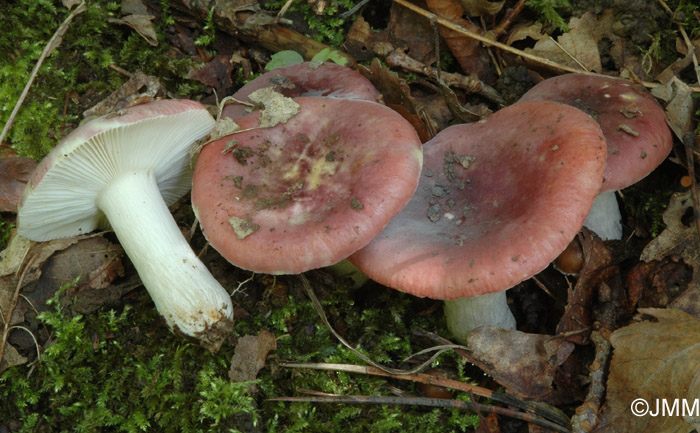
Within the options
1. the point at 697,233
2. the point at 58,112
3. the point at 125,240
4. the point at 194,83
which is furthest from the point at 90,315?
the point at 697,233

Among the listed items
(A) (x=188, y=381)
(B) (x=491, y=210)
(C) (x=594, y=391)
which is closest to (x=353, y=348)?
(A) (x=188, y=381)

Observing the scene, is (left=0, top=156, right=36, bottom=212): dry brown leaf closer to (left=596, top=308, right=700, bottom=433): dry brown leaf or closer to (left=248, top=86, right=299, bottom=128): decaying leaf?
(left=248, top=86, right=299, bottom=128): decaying leaf

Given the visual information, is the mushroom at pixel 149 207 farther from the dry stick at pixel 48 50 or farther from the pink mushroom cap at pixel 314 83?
the dry stick at pixel 48 50

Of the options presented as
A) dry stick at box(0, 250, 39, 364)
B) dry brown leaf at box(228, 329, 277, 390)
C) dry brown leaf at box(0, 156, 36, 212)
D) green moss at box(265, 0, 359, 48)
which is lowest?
dry brown leaf at box(228, 329, 277, 390)

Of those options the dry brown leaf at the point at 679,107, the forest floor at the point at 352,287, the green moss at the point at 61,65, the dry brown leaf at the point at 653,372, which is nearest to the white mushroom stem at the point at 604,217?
the forest floor at the point at 352,287

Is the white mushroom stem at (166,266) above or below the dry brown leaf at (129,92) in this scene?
below

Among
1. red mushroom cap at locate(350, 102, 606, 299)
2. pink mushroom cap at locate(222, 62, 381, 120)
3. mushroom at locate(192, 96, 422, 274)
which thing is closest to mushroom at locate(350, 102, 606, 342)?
red mushroom cap at locate(350, 102, 606, 299)
